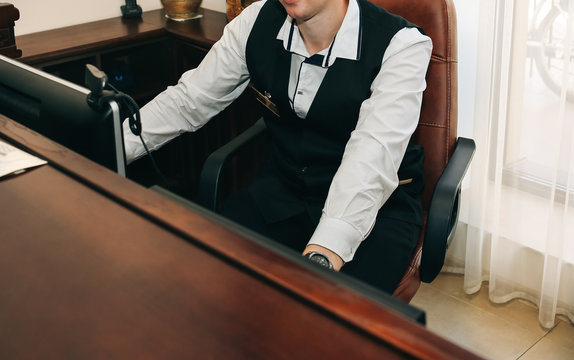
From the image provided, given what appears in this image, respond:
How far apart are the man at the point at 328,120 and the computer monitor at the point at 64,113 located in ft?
1.17

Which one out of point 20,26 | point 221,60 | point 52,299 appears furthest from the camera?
point 20,26

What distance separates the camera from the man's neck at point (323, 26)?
5.24 ft

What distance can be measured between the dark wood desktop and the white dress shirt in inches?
19.7

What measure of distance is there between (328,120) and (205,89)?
0.38m

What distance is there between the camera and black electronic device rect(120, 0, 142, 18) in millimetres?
2666

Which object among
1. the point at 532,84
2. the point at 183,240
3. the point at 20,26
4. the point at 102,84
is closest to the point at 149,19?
the point at 20,26

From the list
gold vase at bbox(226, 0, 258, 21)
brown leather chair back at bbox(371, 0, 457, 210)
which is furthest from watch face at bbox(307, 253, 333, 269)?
gold vase at bbox(226, 0, 258, 21)

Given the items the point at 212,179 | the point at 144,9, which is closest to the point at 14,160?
the point at 212,179

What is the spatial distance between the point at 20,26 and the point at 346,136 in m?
1.53

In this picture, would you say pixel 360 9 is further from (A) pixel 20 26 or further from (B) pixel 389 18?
(A) pixel 20 26

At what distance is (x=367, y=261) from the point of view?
150 centimetres

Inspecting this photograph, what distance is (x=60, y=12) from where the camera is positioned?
2549mm

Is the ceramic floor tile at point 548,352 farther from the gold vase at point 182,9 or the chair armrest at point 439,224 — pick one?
the gold vase at point 182,9

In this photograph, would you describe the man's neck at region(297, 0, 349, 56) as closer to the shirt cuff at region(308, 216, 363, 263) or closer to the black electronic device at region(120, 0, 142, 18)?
the shirt cuff at region(308, 216, 363, 263)
